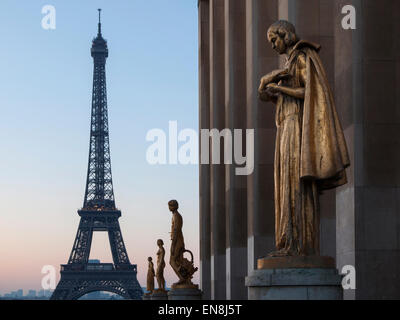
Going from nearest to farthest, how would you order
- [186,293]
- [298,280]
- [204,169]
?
1. [298,280]
2. [186,293]
3. [204,169]

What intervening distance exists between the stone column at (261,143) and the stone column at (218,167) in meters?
9.92

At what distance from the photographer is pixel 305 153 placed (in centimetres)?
1034

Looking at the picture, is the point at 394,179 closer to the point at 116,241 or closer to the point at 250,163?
the point at 250,163

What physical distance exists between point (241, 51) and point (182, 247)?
707cm

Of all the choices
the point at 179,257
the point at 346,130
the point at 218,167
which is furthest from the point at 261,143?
the point at 218,167

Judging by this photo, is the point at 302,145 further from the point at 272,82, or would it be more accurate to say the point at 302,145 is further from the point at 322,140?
the point at 272,82

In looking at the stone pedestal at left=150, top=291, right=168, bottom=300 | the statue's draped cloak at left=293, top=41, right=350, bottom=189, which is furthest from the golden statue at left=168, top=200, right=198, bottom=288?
the statue's draped cloak at left=293, top=41, right=350, bottom=189

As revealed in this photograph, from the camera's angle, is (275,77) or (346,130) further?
(346,130)

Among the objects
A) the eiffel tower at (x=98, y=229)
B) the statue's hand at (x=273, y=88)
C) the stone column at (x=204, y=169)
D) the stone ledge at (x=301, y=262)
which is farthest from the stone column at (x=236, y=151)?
the eiffel tower at (x=98, y=229)

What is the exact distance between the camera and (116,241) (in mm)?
109812

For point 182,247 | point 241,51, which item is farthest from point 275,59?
point 182,247

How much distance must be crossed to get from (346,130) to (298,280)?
595 cm

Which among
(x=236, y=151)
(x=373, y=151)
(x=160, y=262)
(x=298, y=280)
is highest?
(x=236, y=151)

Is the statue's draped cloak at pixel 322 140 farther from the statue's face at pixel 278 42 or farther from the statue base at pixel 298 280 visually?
the statue base at pixel 298 280
